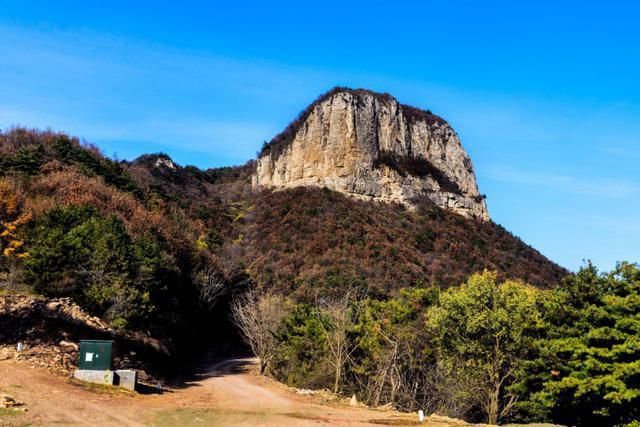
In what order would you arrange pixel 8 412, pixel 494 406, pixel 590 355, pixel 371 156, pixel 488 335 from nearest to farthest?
1. pixel 8 412
2. pixel 590 355
3. pixel 494 406
4. pixel 488 335
5. pixel 371 156

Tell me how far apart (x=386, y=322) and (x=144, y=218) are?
23519 millimetres

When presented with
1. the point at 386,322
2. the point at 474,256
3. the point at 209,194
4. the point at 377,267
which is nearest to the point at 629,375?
the point at 386,322

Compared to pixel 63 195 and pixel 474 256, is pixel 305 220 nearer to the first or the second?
pixel 474 256

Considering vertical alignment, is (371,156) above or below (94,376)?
above

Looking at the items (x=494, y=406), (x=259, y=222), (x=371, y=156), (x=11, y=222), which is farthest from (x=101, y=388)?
(x=371, y=156)

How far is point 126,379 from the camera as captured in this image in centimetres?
2242

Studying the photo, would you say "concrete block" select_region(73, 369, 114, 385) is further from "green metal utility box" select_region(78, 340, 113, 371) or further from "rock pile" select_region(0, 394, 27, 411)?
"rock pile" select_region(0, 394, 27, 411)

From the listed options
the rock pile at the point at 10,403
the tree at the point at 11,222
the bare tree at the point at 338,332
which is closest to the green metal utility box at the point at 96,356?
the rock pile at the point at 10,403

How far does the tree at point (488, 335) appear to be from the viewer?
2642 cm

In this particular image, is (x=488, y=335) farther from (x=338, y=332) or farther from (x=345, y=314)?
(x=345, y=314)

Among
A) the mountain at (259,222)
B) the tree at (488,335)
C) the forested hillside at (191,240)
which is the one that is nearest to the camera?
the tree at (488,335)

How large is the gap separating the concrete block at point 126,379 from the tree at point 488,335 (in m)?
15.1

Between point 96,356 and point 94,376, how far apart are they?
→ 81cm

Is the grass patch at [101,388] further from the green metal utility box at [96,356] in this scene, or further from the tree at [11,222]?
the tree at [11,222]
